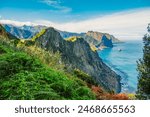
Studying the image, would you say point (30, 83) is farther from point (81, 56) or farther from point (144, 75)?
point (81, 56)

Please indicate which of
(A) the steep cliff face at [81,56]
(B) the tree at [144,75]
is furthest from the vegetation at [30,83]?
(A) the steep cliff face at [81,56]

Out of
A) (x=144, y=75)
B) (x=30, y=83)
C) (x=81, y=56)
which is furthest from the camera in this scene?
(x=81, y=56)

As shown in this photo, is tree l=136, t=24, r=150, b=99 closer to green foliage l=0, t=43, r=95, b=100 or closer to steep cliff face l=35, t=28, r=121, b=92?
green foliage l=0, t=43, r=95, b=100

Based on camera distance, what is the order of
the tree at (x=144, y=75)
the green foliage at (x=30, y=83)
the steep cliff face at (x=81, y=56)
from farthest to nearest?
1. the steep cliff face at (x=81, y=56)
2. the tree at (x=144, y=75)
3. the green foliage at (x=30, y=83)

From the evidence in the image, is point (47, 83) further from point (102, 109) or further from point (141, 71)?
point (141, 71)

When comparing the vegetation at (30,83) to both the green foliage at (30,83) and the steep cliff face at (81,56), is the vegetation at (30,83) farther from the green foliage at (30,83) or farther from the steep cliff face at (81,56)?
the steep cliff face at (81,56)

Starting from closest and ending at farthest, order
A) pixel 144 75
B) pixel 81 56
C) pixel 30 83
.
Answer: pixel 30 83 → pixel 144 75 → pixel 81 56

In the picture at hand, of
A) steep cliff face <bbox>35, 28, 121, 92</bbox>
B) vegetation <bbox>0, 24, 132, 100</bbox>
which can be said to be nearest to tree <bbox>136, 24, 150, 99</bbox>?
vegetation <bbox>0, 24, 132, 100</bbox>

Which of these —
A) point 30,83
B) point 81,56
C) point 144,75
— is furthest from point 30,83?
point 81,56

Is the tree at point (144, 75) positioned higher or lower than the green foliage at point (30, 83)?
lower
